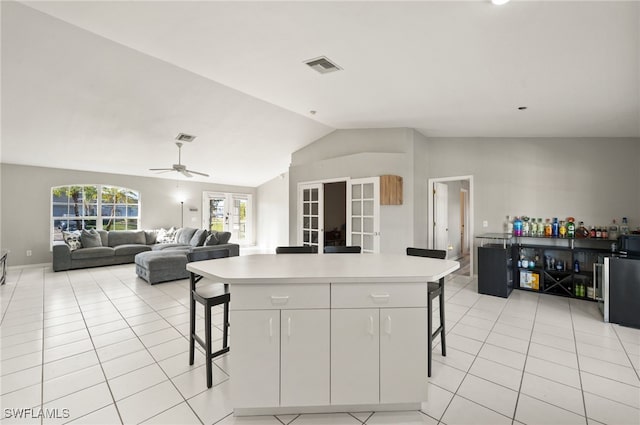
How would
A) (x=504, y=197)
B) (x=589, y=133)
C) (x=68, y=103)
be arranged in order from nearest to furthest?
(x=68, y=103), (x=589, y=133), (x=504, y=197)

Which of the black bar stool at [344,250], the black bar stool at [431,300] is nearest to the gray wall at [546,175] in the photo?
the black bar stool at [431,300]

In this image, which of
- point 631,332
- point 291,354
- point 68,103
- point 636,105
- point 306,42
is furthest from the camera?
point 68,103

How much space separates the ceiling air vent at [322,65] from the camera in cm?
294

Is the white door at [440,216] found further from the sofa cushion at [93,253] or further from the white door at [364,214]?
the sofa cushion at [93,253]

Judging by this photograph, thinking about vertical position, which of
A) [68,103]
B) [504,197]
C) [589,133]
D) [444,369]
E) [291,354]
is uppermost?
[68,103]

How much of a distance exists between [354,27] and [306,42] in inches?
19.2

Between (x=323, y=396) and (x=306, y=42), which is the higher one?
(x=306, y=42)

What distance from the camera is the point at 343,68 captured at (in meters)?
3.08

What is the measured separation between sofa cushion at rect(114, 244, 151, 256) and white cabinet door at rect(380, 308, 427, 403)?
7.07 metres

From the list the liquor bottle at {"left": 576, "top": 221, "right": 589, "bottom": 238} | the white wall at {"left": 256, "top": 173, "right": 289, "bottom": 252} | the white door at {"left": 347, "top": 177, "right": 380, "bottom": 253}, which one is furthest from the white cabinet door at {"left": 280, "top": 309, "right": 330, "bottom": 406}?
the white wall at {"left": 256, "top": 173, "right": 289, "bottom": 252}

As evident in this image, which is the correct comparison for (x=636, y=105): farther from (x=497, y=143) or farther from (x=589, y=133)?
(x=497, y=143)

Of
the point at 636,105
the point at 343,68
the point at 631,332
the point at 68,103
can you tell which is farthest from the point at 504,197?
the point at 68,103

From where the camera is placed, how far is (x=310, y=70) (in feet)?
10.4

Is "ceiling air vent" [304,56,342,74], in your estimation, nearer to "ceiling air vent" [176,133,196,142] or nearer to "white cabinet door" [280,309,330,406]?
"white cabinet door" [280,309,330,406]
